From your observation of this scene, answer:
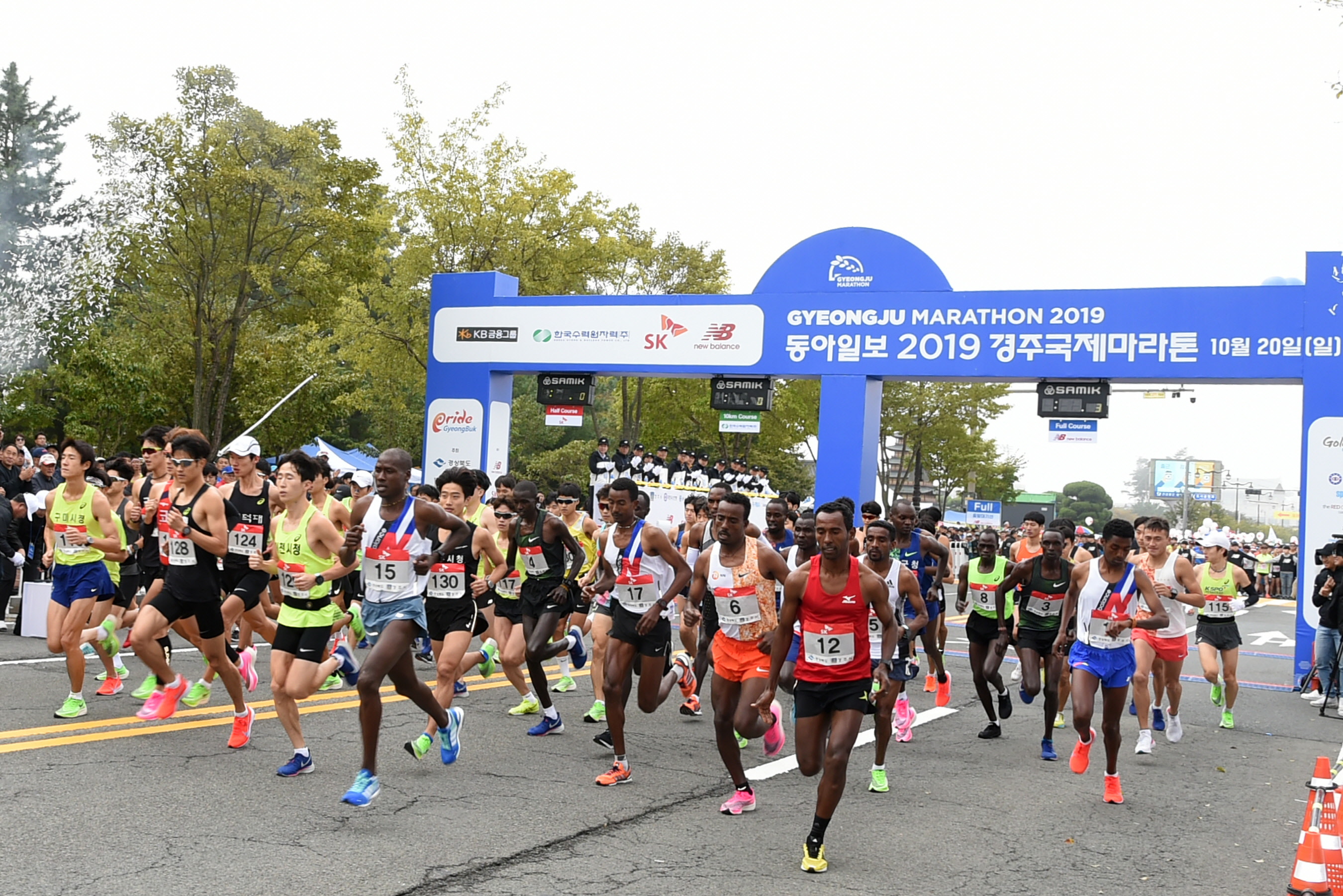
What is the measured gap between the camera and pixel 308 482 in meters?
8.38

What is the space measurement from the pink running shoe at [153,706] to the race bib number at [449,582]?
6.54 feet

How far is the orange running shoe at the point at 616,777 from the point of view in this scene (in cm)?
814

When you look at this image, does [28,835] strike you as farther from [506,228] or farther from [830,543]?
[506,228]

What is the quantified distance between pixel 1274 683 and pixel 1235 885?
12596 millimetres

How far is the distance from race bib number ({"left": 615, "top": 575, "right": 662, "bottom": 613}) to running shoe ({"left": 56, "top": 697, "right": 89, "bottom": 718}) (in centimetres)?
400

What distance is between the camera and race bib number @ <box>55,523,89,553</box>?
9500 millimetres

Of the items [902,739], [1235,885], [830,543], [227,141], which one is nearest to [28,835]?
[830,543]

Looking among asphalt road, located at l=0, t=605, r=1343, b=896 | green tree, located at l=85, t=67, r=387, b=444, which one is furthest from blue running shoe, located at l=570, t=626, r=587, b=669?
green tree, located at l=85, t=67, r=387, b=444

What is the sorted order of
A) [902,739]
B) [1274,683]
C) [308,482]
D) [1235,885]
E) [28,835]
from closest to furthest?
1. [28,835]
2. [1235,885]
3. [308,482]
4. [902,739]
5. [1274,683]

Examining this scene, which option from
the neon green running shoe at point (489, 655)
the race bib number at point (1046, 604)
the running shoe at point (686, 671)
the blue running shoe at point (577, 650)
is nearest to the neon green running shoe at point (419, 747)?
the running shoe at point (686, 671)

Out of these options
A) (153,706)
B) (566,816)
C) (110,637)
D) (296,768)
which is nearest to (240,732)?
(153,706)

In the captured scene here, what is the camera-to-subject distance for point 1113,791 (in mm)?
8625

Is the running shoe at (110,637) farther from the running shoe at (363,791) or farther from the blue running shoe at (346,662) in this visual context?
the running shoe at (363,791)

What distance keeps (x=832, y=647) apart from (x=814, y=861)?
3.46 feet
